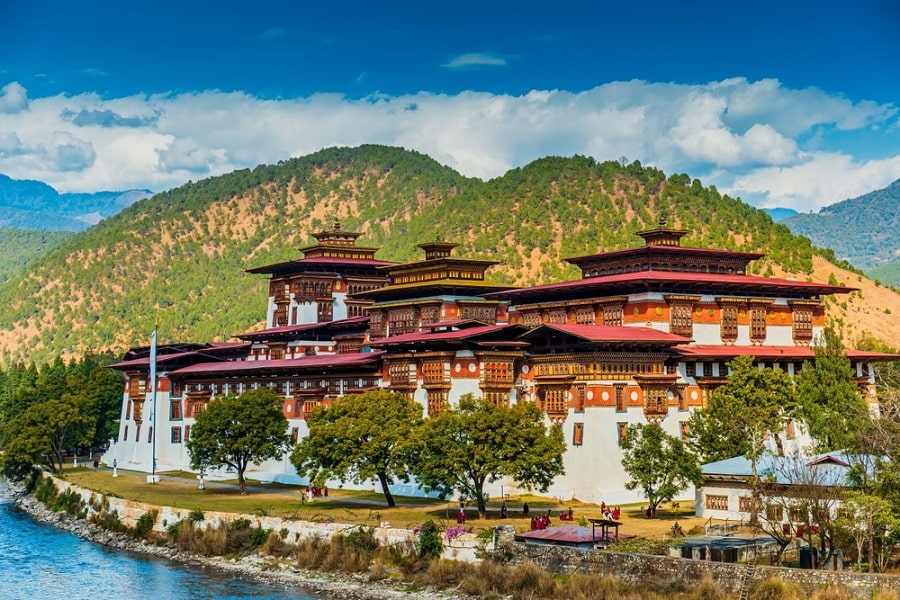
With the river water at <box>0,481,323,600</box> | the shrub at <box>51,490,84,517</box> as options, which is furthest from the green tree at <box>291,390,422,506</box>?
the shrub at <box>51,490,84,517</box>

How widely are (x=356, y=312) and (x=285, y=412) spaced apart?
26.6 meters

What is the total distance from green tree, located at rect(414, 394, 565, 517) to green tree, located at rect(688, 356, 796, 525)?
8.64 m

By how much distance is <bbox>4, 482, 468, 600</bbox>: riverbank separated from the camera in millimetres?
57594

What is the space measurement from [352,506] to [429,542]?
15402 millimetres

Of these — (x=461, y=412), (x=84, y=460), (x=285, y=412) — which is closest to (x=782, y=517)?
(x=461, y=412)

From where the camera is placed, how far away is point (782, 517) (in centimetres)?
5772

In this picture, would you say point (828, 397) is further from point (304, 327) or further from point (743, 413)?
point (304, 327)

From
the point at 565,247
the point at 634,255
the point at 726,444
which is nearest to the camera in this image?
the point at 726,444

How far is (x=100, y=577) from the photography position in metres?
65.2

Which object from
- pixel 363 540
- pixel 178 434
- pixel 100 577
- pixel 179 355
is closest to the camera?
pixel 363 540

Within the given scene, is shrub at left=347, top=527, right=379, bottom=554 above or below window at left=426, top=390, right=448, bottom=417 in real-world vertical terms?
below

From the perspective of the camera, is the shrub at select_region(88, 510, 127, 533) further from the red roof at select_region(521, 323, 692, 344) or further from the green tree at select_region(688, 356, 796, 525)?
the green tree at select_region(688, 356, 796, 525)

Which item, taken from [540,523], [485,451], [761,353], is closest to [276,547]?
[485,451]

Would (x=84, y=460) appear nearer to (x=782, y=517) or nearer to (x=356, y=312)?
(x=356, y=312)
